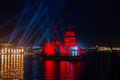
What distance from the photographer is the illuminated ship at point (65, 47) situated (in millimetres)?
81875

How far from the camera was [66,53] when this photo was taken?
83.1 m

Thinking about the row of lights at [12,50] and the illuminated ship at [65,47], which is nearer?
the illuminated ship at [65,47]

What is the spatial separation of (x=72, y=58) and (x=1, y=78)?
3887 cm

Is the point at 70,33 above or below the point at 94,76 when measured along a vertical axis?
above

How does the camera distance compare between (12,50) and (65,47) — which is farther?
(12,50)

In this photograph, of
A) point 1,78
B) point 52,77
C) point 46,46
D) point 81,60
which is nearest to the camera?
point 1,78

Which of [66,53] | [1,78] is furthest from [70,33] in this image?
[1,78]

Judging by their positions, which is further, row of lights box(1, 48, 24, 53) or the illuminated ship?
row of lights box(1, 48, 24, 53)

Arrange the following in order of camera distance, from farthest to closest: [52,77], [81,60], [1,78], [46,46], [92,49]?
[92,49], [46,46], [81,60], [52,77], [1,78]

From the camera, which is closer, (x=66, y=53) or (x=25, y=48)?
(x=66, y=53)

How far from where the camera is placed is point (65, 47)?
84312 millimetres

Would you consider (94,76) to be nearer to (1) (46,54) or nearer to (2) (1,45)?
(1) (46,54)

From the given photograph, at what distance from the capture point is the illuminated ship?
8188 cm

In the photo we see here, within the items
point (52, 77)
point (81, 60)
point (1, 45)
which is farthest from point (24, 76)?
point (1, 45)
